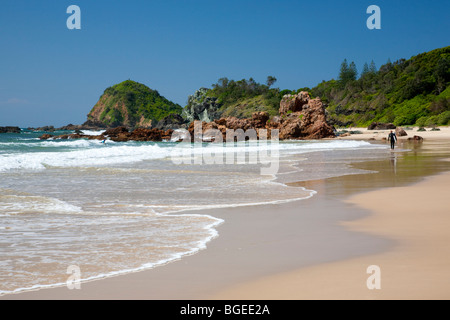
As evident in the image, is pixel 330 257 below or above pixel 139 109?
below

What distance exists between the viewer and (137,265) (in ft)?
15.2

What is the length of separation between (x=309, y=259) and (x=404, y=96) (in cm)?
8542

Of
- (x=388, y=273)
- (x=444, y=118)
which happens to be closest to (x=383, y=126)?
(x=444, y=118)

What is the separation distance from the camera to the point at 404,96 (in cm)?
8275

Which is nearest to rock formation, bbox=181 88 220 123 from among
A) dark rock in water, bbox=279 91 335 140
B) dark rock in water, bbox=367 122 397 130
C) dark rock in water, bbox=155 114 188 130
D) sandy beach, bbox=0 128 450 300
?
dark rock in water, bbox=155 114 188 130

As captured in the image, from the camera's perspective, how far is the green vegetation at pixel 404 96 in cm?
7019

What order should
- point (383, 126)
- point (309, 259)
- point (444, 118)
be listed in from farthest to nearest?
point (383, 126) → point (444, 118) → point (309, 259)

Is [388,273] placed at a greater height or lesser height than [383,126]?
lesser

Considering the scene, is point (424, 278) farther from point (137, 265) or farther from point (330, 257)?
point (137, 265)

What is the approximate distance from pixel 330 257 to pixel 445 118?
64.2 m

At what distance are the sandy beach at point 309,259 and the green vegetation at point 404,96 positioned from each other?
6050cm

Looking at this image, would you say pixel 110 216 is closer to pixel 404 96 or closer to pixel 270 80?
pixel 404 96

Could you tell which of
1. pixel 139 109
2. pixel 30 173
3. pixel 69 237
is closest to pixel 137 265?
pixel 69 237

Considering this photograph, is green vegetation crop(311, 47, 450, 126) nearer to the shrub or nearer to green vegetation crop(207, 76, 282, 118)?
the shrub
